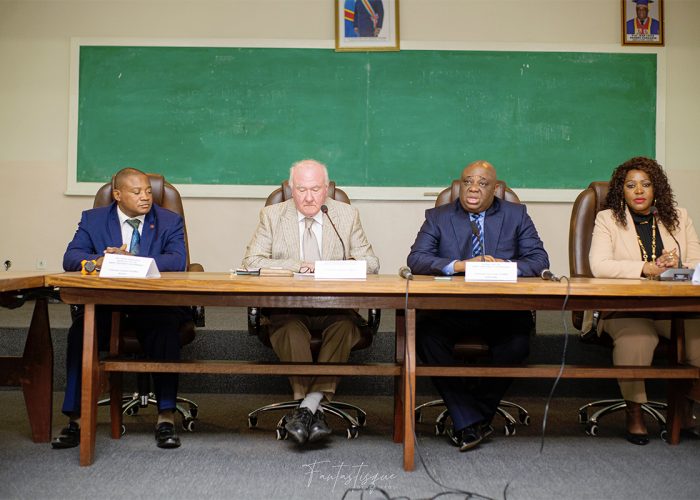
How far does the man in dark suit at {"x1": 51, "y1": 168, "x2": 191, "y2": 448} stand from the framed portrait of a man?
3.47 metres

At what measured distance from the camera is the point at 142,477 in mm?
2168

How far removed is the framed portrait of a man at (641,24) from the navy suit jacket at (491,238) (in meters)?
2.53

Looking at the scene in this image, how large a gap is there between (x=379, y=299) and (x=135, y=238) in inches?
A: 48.2

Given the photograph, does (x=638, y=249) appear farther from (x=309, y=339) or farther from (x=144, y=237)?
(x=144, y=237)

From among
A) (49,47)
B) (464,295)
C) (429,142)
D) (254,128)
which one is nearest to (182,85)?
(254,128)

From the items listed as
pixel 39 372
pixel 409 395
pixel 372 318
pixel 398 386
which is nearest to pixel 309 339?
pixel 372 318

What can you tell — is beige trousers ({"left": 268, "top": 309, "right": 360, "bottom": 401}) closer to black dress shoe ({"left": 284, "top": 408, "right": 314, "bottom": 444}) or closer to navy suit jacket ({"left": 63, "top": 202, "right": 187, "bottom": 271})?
black dress shoe ({"left": 284, "top": 408, "right": 314, "bottom": 444})

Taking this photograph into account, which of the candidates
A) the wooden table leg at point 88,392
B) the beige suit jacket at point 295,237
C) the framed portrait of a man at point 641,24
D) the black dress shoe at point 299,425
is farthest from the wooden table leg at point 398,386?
the framed portrait of a man at point 641,24

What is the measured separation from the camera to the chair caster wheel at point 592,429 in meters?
2.79

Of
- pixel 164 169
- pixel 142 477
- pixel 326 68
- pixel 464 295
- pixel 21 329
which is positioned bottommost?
pixel 142 477

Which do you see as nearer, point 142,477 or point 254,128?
point 142,477

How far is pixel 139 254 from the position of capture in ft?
9.64

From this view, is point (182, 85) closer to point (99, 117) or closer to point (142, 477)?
point (99, 117)

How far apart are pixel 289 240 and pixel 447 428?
1.02 meters
